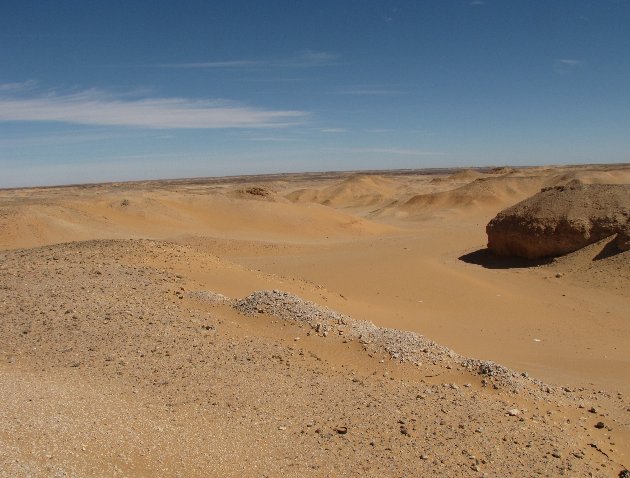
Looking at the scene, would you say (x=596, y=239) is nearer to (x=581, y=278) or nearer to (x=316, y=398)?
(x=581, y=278)

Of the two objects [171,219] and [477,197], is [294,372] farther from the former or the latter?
[477,197]

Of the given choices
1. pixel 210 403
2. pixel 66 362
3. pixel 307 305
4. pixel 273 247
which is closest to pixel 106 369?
pixel 66 362

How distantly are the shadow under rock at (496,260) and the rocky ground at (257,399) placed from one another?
1035 centimetres

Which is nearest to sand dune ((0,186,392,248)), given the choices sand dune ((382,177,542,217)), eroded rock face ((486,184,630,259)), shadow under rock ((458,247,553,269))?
shadow under rock ((458,247,553,269))

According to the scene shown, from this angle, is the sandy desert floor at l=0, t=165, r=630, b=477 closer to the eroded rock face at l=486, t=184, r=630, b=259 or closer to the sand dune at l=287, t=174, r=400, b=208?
the eroded rock face at l=486, t=184, r=630, b=259

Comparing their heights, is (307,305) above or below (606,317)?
above

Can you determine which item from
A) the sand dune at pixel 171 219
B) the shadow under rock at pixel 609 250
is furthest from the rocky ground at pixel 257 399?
the sand dune at pixel 171 219

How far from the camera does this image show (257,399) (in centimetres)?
557

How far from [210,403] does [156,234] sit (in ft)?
64.3

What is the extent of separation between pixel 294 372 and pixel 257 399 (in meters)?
0.85

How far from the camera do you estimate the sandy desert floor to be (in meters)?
4.50

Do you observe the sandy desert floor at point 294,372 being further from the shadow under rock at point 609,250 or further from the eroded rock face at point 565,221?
the eroded rock face at point 565,221

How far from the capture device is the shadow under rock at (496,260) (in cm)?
1658

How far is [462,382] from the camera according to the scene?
6.24 metres
